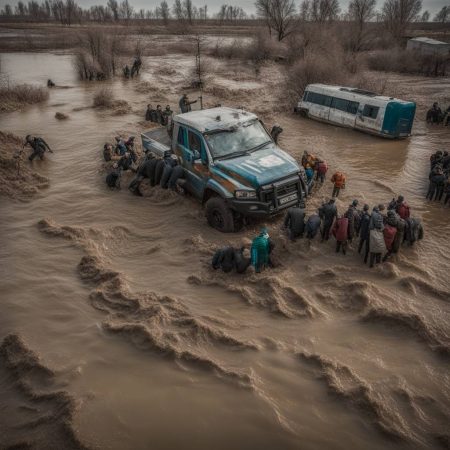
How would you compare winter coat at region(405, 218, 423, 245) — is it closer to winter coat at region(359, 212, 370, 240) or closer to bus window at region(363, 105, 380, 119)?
winter coat at region(359, 212, 370, 240)

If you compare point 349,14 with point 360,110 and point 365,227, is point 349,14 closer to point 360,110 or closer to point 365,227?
point 360,110

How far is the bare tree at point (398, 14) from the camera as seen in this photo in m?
42.2

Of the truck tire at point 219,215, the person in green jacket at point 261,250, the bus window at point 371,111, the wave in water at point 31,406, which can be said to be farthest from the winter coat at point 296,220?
the bus window at point 371,111

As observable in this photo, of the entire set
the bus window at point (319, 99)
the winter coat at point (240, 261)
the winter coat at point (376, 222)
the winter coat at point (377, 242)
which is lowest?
the winter coat at point (240, 261)

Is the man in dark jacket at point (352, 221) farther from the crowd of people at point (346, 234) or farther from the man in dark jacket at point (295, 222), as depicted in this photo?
the man in dark jacket at point (295, 222)

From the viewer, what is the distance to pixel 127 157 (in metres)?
11.7

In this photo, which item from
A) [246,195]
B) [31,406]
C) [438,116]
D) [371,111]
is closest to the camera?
[31,406]

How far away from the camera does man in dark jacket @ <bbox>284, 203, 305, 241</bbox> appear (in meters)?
7.93

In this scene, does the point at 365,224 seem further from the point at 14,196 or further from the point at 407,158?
the point at 14,196

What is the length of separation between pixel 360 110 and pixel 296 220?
10643 mm

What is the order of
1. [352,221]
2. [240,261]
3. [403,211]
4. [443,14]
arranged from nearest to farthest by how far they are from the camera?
[240,261]
[352,221]
[403,211]
[443,14]

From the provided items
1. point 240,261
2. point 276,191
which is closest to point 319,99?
point 276,191

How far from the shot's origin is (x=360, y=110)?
16312 millimetres

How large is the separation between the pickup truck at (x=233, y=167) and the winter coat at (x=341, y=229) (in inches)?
45.0
